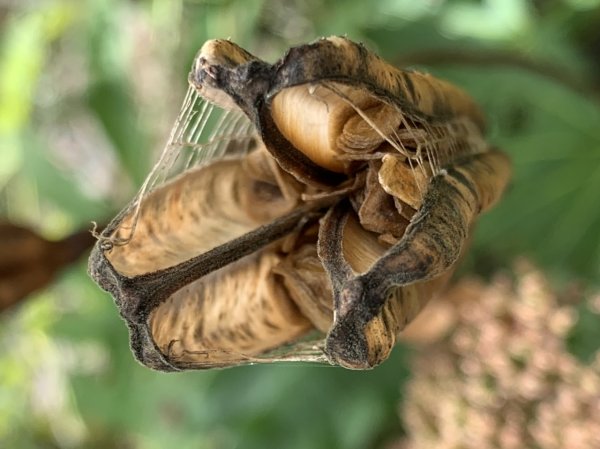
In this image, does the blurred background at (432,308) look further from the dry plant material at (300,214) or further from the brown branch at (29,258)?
the dry plant material at (300,214)

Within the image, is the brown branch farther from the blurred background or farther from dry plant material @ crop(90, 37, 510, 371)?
dry plant material @ crop(90, 37, 510, 371)

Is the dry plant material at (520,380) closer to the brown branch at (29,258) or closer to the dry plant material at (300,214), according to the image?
the dry plant material at (300,214)

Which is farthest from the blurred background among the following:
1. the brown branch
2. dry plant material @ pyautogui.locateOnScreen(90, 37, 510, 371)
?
dry plant material @ pyautogui.locateOnScreen(90, 37, 510, 371)

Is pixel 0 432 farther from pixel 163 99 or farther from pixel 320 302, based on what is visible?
pixel 320 302

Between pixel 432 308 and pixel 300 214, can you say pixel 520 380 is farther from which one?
pixel 300 214

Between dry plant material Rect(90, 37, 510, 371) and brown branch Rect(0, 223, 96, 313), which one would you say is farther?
brown branch Rect(0, 223, 96, 313)

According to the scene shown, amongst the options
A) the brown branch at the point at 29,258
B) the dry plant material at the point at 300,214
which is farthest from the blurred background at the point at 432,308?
the dry plant material at the point at 300,214

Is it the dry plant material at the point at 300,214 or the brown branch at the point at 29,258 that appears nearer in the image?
the dry plant material at the point at 300,214

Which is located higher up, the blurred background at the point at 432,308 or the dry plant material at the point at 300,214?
the dry plant material at the point at 300,214

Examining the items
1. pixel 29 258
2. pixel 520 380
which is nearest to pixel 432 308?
pixel 520 380
